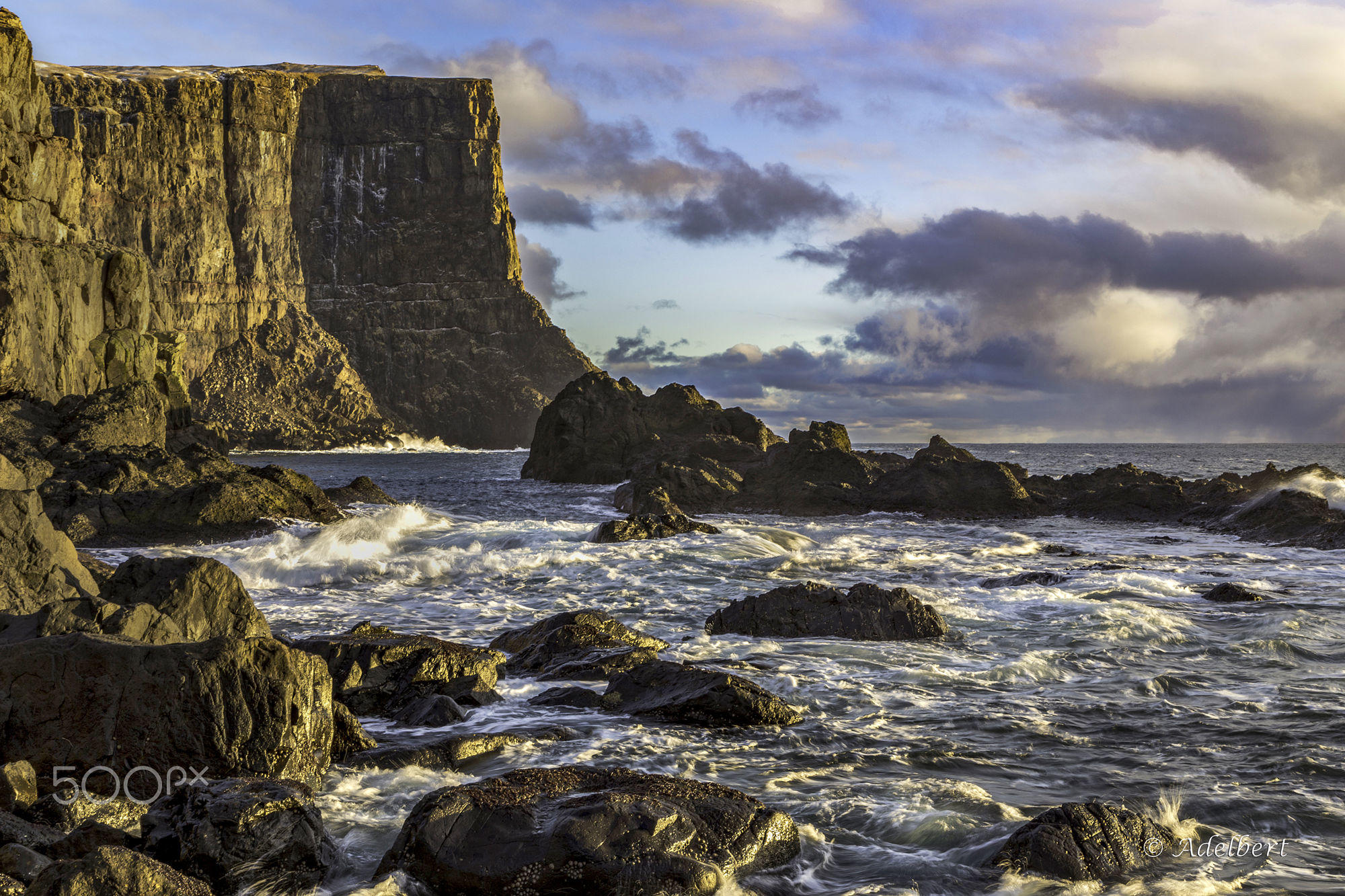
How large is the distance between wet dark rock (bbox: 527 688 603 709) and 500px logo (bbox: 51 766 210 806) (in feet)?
10.2

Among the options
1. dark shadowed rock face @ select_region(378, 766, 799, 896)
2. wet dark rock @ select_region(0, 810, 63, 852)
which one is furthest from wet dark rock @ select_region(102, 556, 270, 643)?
dark shadowed rock face @ select_region(378, 766, 799, 896)

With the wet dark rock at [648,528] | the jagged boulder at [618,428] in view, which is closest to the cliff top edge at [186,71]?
the jagged boulder at [618,428]

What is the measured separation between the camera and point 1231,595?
14023 mm

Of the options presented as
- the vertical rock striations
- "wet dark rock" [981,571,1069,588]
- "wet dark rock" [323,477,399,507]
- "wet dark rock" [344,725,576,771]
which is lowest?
"wet dark rock" [323,477,399,507]

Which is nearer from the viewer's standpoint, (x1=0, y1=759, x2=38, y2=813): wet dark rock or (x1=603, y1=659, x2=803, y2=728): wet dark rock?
(x1=0, y1=759, x2=38, y2=813): wet dark rock

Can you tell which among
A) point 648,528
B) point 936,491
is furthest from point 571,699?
point 936,491

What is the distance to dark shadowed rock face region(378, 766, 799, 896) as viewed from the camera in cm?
463

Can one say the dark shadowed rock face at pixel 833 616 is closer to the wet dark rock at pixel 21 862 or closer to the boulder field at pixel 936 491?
the wet dark rock at pixel 21 862

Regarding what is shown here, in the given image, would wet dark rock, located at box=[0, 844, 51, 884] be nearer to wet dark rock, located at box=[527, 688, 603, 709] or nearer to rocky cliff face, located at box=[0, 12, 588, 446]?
wet dark rock, located at box=[527, 688, 603, 709]

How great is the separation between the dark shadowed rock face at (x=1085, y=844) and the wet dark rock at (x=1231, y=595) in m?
10.1

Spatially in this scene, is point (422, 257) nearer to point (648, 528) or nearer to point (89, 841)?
point (648, 528)

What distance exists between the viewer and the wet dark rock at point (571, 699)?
27.6 ft

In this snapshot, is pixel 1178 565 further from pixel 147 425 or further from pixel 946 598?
pixel 147 425

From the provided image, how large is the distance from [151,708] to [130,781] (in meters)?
0.44
